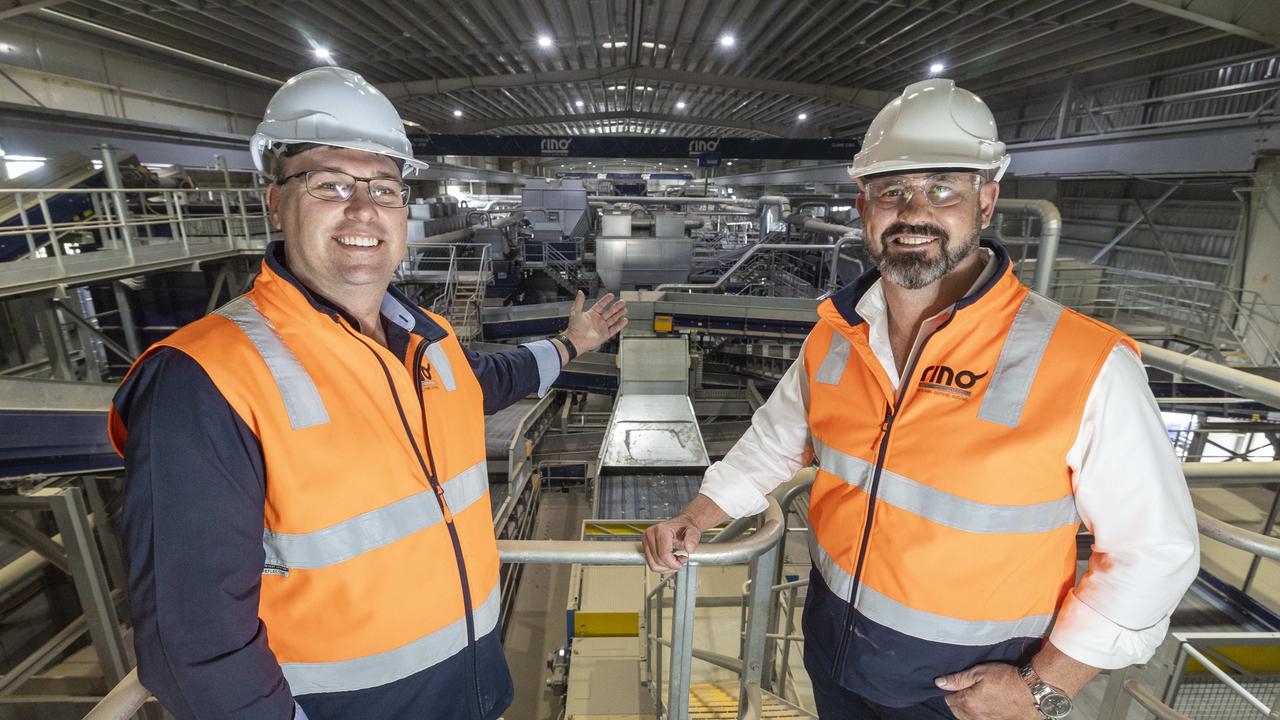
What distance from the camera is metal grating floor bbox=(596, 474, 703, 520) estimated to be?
6.02m

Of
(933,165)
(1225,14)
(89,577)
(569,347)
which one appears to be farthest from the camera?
(1225,14)

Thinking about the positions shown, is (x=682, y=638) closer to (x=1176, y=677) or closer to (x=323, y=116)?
(x=323, y=116)

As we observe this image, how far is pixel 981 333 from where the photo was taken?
134 centimetres

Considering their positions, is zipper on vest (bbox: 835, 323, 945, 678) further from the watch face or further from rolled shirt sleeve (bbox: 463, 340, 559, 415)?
rolled shirt sleeve (bbox: 463, 340, 559, 415)

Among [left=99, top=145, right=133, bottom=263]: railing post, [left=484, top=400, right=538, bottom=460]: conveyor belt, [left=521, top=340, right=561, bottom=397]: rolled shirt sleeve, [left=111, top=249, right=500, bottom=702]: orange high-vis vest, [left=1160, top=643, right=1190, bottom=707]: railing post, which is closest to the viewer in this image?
[left=111, top=249, right=500, bottom=702]: orange high-vis vest

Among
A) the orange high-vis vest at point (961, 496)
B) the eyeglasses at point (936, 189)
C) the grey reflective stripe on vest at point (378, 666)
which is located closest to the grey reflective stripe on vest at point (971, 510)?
the orange high-vis vest at point (961, 496)

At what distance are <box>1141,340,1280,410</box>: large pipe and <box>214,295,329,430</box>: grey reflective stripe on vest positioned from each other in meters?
2.91

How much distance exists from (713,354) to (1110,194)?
10.8 meters

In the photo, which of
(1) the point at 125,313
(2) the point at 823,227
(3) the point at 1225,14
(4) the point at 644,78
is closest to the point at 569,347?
(1) the point at 125,313

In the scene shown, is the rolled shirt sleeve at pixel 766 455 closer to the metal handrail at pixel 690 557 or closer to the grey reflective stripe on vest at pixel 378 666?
the metal handrail at pixel 690 557

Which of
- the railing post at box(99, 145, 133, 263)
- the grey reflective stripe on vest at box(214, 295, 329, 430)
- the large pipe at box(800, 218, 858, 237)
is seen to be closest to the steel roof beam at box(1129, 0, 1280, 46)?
the large pipe at box(800, 218, 858, 237)

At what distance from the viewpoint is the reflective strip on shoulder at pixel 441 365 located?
1485 millimetres

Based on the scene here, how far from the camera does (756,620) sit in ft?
5.77

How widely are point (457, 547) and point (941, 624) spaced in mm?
1191
